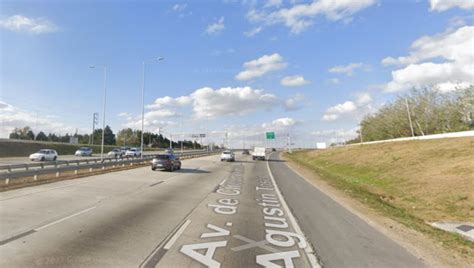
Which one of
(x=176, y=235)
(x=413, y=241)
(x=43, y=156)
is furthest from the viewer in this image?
(x=43, y=156)

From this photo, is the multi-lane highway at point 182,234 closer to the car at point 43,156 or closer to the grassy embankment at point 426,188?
the grassy embankment at point 426,188

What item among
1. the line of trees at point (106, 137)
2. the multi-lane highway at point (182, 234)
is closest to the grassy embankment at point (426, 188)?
the multi-lane highway at point (182, 234)

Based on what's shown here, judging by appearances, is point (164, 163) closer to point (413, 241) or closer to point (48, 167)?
point (48, 167)

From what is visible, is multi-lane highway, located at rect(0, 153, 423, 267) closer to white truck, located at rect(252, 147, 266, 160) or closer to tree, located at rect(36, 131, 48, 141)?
white truck, located at rect(252, 147, 266, 160)

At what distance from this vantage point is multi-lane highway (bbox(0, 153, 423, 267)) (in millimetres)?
6219

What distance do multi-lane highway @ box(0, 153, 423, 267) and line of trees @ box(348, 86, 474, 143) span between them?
52223mm

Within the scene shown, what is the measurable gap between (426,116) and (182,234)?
6628 centimetres

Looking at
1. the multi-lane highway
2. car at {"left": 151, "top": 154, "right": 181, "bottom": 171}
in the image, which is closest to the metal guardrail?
car at {"left": 151, "top": 154, "right": 181, "bottom": 171}

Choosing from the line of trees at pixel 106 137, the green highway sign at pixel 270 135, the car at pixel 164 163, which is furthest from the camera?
the line of trees at pixel 106 137

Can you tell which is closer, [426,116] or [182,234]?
[182,234]

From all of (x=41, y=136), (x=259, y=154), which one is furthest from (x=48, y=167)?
(x=41, y=136)

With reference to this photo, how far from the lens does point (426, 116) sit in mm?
63562

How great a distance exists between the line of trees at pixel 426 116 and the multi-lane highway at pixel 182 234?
52223 millimetres

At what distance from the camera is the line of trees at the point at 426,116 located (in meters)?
54.4
